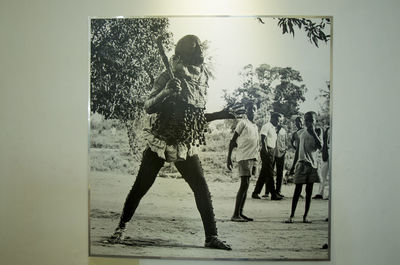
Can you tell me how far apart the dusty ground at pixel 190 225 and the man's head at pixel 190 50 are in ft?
2.23

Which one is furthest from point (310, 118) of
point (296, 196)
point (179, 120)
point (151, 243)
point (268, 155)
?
point (151, 243)

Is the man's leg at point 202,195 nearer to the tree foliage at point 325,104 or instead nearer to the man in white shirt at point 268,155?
the man in white shirt at point 268,155

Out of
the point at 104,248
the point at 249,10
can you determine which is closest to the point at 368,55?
the point at 249,10

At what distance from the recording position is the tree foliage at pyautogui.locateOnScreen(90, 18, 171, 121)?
1.84m

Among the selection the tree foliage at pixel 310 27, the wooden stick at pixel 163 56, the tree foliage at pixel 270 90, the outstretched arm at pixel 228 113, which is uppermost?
the tree foliage at pixel 310 27

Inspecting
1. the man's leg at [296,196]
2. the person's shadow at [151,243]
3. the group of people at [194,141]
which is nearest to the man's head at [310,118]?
the group of people at [194,141]

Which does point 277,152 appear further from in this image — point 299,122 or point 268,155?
point 299,122

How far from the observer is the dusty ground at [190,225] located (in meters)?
1.81

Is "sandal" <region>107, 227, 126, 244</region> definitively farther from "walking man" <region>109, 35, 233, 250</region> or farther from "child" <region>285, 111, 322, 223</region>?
"child" <region>285, 111, 322, 223</region>

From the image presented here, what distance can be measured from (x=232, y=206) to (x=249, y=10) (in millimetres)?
1104

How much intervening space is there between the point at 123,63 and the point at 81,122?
418mm

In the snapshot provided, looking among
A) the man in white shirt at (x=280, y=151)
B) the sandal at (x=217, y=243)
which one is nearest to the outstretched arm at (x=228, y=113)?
the man in white shirt at (x=280, y=151)

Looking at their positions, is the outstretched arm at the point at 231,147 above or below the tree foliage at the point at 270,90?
below

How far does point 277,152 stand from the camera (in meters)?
1.83
